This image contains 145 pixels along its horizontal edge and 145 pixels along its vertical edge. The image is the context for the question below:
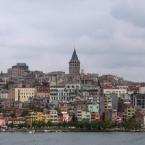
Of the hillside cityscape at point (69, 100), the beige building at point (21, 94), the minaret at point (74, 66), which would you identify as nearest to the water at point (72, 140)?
the hillside cityscape at point (69, 100)

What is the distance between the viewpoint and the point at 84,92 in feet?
278

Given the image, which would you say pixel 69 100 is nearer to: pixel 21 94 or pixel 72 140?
pixel 21 94

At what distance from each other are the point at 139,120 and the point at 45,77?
36252 mm

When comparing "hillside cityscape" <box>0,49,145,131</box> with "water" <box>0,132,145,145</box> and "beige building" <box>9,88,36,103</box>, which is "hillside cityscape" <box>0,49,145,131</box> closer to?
"beige building" <box>9,88,36,103</box>

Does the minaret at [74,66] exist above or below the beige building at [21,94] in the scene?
above

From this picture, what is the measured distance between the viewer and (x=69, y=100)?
267 feet

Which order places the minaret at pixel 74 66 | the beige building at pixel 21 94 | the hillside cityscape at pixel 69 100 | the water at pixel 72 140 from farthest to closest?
the minaret at pixel 74 66
the beige building at pixel 21 94
the hillside cityscape at pixel 69 100
the water at pixel 72 140

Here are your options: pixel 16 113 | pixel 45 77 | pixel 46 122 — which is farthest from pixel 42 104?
pixel 45 77

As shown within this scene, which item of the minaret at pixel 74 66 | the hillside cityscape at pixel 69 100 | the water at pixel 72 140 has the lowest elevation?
the water at pixel 72 140

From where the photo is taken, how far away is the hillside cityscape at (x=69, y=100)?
63.6m

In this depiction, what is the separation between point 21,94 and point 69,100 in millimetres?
6896

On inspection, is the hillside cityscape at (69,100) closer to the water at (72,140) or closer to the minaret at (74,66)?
the minaret at (74,66)

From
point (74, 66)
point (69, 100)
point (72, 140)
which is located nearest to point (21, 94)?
point (69, 100)

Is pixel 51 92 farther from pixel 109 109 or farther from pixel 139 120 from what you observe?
pixel 139 120
